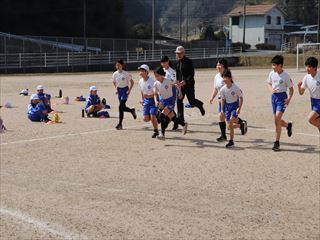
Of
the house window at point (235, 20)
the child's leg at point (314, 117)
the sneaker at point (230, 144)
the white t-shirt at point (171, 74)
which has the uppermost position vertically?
the house window at point (235, 20)

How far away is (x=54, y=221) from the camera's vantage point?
6457 millimetres

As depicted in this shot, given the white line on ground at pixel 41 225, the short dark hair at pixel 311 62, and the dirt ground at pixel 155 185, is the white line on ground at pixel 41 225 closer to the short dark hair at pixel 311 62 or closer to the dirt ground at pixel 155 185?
the dirt ground at pixel 155 185

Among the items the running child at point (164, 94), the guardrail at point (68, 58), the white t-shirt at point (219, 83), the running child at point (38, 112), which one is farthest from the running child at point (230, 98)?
the guardrail at point (68, 58)

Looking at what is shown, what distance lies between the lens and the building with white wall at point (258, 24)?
79000 mm

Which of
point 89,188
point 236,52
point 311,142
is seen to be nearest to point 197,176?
point 89,188

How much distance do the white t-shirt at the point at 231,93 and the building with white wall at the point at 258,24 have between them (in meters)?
69.3

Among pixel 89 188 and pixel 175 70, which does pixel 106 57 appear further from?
pixel 89 188

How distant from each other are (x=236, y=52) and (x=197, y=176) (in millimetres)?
53729

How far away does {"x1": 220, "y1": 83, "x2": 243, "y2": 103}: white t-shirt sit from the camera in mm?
10273

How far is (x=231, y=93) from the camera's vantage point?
10.3 meters

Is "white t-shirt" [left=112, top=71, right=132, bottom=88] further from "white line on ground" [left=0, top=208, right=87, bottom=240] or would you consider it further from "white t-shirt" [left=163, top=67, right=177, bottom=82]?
"white line on ground" [left=0, top=208, right=87, bottom=240]

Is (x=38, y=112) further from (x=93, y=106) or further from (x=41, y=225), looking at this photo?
(x=41, y=225)

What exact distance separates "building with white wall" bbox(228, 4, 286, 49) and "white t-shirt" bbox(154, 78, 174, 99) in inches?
2700

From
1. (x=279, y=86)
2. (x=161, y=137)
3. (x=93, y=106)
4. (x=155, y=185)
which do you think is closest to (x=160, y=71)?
(x=161, y=137)
